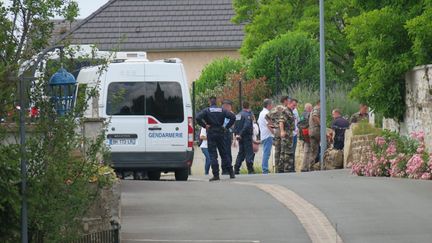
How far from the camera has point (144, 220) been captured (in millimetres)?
16984

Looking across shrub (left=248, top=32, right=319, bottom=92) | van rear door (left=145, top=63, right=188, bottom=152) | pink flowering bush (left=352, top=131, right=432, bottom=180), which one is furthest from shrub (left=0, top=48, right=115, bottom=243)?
shrub (left=248, top=32, right=319, bottom=92)

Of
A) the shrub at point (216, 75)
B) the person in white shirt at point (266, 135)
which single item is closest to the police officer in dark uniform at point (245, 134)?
the person in white shirt at point (266, 135)

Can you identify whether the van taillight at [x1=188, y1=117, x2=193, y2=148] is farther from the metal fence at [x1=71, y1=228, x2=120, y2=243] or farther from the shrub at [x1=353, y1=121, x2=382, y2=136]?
the metal fence at [x1=71, y1=228, x2=120, y2=243]

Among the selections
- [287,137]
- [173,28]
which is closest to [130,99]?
[287,137]

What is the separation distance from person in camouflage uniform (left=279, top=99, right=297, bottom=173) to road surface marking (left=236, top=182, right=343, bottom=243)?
21.5ft

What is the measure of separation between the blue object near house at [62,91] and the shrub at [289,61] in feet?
103

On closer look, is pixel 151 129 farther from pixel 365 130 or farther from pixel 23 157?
pixel 23 157

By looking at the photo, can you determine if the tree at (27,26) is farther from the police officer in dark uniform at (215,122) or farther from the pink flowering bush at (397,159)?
the police officer in dark uniform at (215,122)

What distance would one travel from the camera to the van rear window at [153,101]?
83.5ft

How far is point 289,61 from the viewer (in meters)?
44.2

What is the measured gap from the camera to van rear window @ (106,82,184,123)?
25.5m

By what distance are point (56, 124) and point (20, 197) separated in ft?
3.94

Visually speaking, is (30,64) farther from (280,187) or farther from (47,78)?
(280,187)

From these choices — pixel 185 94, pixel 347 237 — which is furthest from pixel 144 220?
pixel 185 94
